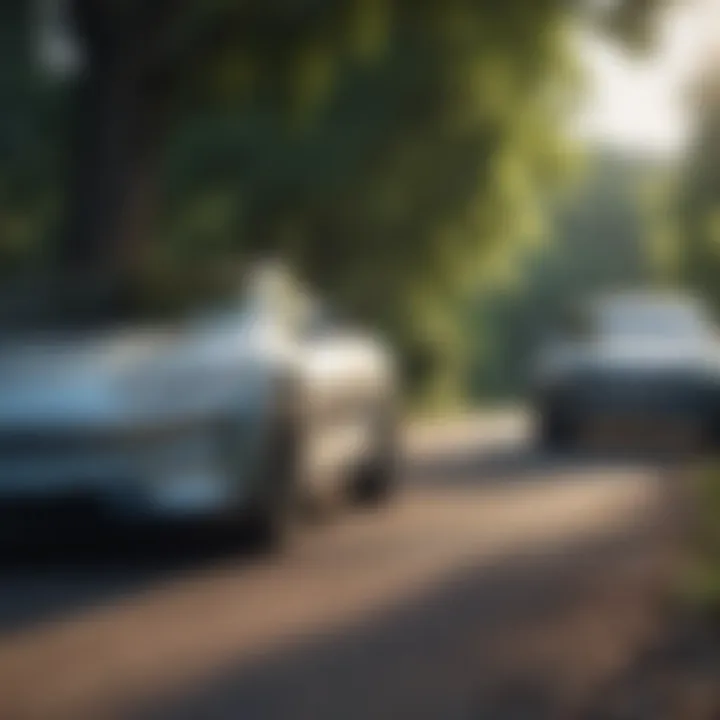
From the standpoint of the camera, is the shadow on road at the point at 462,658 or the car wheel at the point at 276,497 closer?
the shadow on road at the point at 462,658

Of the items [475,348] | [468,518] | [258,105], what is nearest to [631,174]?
[475,348]

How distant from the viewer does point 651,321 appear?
22.4 metres

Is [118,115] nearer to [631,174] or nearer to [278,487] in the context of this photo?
[278,487]

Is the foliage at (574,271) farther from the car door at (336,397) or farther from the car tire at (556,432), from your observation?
the car door at (336,397)

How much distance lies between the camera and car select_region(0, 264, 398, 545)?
1033 centimetres

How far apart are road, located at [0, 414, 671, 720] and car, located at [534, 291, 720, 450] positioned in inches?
254

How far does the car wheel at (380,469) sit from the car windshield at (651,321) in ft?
24.4

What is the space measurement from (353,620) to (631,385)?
1211 cm

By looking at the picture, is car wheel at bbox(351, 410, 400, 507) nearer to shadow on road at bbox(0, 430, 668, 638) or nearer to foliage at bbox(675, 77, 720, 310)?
foliage at bbox(675, 77, 720, 310)

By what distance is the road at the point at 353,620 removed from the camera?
6.99 metres

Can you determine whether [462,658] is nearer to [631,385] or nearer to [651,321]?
[631,385]

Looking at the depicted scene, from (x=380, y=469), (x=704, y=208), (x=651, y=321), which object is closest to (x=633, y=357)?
(x=651, y=321)

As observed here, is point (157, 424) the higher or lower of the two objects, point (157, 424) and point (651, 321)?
the lower

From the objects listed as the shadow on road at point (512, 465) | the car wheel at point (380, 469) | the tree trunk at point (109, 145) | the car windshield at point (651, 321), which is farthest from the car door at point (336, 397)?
the car windshield at point (651, 321)
